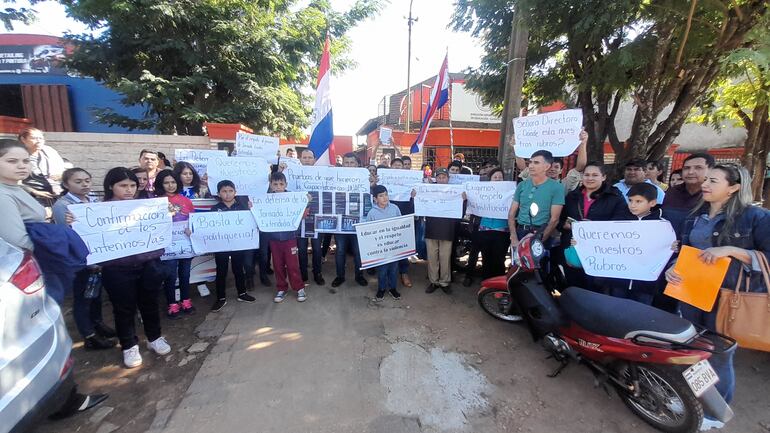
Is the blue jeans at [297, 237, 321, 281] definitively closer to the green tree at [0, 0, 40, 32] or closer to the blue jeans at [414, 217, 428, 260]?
the blue jeans at [414, 217, 428, 260]

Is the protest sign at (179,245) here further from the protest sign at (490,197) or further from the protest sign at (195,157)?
the protest sign at (490,197)

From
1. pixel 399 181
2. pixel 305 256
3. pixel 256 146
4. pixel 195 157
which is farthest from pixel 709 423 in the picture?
pixel 195 157

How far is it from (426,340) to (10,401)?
9.94 feet

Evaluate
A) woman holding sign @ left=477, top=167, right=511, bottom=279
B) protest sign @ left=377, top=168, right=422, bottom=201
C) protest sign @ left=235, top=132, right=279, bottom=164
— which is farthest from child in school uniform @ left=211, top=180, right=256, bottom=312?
woman holding sign @ left=477, top=167, right=511, bottom=279

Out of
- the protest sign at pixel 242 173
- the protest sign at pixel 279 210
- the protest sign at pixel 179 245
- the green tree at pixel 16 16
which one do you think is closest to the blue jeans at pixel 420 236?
the protest sign at pixel 279 210

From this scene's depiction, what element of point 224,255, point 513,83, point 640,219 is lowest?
point 224,255

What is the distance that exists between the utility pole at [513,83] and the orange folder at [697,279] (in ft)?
10.1

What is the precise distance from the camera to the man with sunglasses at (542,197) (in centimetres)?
356

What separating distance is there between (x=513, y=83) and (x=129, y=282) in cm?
585

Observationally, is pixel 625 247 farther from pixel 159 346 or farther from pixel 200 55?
pixel 200 55

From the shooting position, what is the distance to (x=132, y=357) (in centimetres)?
301

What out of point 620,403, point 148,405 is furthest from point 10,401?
point 620,403

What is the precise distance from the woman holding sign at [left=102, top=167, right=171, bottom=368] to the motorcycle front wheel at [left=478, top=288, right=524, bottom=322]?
141 inches

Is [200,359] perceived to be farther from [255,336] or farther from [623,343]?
[623,343]
